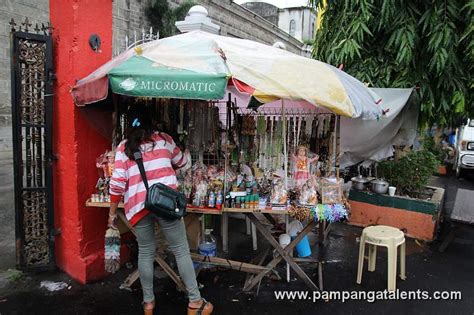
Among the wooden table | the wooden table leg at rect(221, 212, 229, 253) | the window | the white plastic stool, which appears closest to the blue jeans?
the wooden table

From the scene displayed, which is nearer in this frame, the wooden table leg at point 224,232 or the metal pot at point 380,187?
the wooden table leg at point 224,232

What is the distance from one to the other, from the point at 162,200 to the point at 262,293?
1.59 metres

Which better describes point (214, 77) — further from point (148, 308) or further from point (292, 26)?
point (292, 26)

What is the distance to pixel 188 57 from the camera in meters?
3.15

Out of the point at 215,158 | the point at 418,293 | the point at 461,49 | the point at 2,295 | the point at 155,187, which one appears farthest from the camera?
the point at 461,49

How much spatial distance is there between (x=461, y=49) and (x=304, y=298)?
3.87 m

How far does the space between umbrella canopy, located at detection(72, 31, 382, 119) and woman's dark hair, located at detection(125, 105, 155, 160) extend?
0.24 m

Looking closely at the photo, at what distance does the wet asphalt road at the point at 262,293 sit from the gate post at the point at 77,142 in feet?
1.05

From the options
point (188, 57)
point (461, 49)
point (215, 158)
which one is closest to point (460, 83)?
point (461, 49)

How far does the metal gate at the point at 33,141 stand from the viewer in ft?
12.4

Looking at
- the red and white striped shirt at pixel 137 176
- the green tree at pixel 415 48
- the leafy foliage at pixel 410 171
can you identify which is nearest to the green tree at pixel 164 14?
the green tree at pixel 415 48

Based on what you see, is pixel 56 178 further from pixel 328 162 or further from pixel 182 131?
pixel 328 162

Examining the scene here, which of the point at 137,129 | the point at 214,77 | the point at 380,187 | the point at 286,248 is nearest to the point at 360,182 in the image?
the point at 380,187

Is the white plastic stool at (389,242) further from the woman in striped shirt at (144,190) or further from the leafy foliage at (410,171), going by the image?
the leafy foliage at (410,171)
